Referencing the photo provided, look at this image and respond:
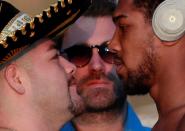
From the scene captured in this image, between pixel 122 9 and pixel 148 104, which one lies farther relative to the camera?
pixel 148 104

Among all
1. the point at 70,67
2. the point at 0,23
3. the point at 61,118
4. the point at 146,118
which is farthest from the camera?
the point at 146,118

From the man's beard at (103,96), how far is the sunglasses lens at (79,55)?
0.29 ft

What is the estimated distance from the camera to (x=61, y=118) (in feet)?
→ 6.56

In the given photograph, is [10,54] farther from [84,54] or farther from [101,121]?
[101,121]

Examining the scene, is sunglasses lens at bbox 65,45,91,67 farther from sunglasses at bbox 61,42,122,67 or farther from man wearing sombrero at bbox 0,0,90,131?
man wearing sombrero at bbox 0,0,90,131

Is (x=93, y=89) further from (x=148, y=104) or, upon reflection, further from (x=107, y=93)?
(x=148, y=104)

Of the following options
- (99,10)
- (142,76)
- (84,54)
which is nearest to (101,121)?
(84,54)

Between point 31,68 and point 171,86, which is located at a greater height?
point 31,68

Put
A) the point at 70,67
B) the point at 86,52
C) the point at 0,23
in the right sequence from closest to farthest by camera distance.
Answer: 1. the point at 0,23
2. the point at 70,67
3. the point at 86,52

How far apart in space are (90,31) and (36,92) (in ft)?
3.37

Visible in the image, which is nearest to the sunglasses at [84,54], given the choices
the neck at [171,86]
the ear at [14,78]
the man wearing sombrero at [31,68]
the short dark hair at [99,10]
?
the short dark hair at [99,10]

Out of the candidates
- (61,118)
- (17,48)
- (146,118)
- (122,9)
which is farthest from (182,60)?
(146,118)

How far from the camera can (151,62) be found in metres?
2.11

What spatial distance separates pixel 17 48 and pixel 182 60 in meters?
0.63
